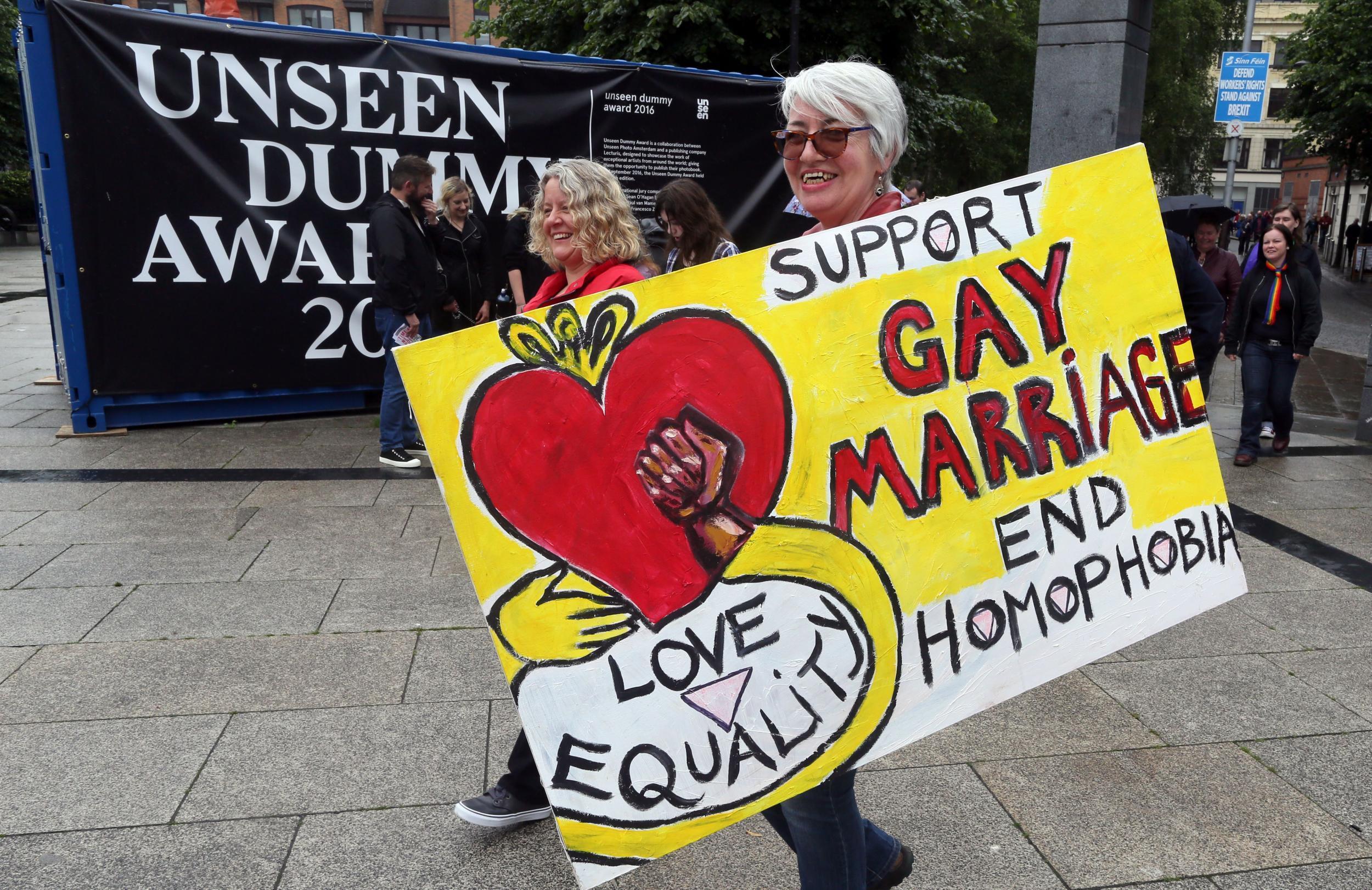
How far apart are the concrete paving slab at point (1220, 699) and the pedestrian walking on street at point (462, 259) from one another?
4.81m

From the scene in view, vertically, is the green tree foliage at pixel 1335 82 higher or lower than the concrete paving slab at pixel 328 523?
higher

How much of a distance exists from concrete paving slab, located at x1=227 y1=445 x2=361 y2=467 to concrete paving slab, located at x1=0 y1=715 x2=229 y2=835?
11.5 ft

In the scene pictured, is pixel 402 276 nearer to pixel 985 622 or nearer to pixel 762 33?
pixel 985 622

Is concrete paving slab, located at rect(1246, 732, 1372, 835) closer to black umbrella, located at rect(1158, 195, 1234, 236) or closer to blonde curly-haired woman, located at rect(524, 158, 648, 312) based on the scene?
blonde curly-haired woman, located at rect(524, 158, 648, 312)

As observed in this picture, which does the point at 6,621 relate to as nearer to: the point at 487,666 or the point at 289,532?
the point at 289,532

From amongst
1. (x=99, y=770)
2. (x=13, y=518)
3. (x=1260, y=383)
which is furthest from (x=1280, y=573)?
(x=13, y=518)

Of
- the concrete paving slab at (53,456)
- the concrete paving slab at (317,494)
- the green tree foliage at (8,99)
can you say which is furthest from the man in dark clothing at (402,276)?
the green tree foliage at (8,99)

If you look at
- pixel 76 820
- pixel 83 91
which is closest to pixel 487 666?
pixel 76 820

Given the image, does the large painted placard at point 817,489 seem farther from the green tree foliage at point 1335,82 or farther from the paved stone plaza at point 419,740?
the green tree foliage at point 1335,82

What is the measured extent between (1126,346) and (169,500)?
5286 millimetres

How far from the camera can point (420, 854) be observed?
2.68 meters

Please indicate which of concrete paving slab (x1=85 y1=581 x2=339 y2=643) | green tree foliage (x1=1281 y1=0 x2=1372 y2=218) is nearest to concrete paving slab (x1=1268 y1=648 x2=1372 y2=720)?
concrete paving slab (x1=85 y1=581 x2=339 y2=643)

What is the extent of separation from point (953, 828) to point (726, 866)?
631 millimetres

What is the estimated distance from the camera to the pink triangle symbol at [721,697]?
189 cm
